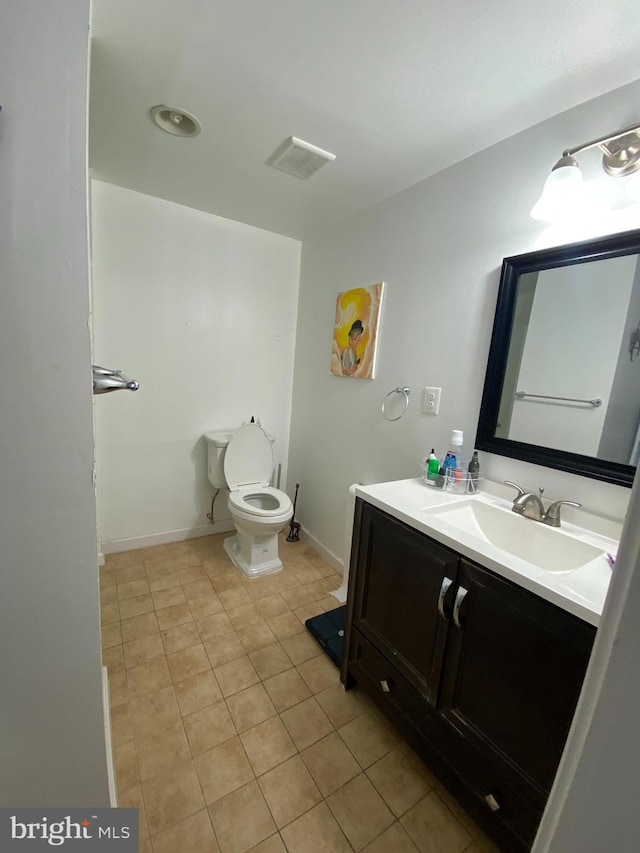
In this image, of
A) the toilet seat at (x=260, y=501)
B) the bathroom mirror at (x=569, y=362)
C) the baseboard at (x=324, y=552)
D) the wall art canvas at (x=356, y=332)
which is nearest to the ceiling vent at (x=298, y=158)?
the wall art canvas at (x=356, y=332)

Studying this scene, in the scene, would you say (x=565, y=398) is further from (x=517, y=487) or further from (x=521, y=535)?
(x=521, y=535)

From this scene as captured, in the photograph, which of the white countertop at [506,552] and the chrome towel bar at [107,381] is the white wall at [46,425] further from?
the white countertop at [506,552]

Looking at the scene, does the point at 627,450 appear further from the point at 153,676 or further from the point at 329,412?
the point at 153,676

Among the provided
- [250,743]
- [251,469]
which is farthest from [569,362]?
[251,469]

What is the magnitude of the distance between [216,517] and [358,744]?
169 cm

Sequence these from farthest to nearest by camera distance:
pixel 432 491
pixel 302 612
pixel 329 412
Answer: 1. pixel 329 412
2. pixel 302 612
3. pixel 432 491

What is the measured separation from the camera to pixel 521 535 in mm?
1148

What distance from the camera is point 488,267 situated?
1346 millimetres

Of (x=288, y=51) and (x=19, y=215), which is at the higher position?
(x=288, y=51)

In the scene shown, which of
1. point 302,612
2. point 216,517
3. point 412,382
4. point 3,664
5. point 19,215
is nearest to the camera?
point 19,215

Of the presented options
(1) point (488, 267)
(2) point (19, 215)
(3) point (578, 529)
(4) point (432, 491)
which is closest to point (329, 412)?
(4) point (432, 491)

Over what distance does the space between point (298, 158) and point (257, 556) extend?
2.13 metres

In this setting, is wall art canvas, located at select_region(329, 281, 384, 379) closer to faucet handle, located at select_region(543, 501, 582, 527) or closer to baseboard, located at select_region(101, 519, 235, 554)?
faucet handle, located at select_region(543, 501, 582, 527)

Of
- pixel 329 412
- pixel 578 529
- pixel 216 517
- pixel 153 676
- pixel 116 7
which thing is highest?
pixel 116 7
